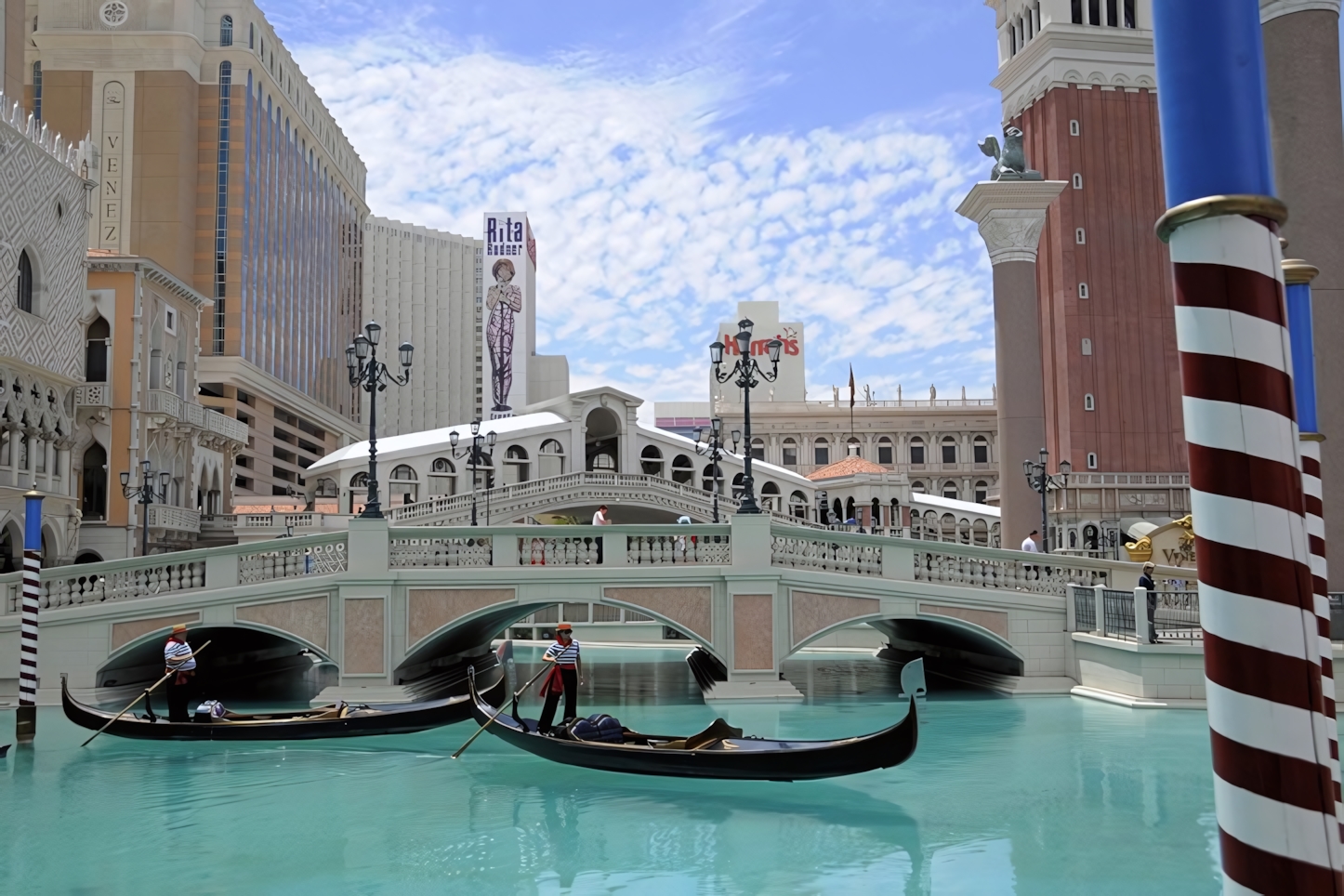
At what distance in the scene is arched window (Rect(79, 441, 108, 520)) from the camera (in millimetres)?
38156

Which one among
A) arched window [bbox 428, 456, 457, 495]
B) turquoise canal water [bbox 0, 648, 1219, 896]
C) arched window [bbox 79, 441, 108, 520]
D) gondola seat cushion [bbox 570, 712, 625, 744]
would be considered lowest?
turquoise canal water [bbox 0, 648, 1219, 896]

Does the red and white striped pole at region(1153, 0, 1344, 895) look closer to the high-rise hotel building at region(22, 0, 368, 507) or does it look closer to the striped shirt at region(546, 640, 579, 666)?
the striped shirt at region(546, 640, 579, 666)

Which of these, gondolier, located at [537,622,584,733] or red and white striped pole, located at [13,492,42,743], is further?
red and white striped pole, located at [13,492,42,743]

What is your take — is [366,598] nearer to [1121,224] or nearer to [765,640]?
[765,640]

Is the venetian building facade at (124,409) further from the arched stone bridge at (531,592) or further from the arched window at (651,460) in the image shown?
the arched window at (651,460)

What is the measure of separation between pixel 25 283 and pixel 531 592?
22280 mm

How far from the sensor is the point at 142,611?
18.2m

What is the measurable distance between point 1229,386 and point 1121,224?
48.2m

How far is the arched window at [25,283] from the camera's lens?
31.7 m

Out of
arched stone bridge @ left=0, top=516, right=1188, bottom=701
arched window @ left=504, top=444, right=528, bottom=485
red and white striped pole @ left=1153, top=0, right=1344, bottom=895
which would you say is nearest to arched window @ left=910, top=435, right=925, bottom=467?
arched window @ left=504, top=444, right=528, bottom=485

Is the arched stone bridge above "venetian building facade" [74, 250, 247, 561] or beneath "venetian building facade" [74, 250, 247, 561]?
beneath

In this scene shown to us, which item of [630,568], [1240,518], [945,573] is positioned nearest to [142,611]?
[630,568]

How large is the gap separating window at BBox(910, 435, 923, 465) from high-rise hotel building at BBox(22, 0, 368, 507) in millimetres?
37602

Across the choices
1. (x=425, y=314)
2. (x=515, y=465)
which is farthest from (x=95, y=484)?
(x=425, y=314)
